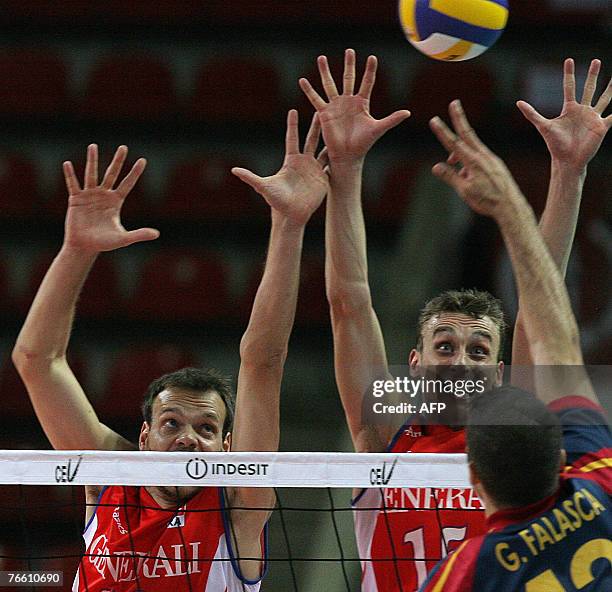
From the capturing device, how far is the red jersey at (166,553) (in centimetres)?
315

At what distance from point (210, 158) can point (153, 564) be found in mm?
3466

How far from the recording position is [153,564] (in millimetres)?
3182

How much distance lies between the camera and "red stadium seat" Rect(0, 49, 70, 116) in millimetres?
→ 6238

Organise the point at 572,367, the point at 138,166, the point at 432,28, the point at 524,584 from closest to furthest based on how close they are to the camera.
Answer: the point at 524,584
the point at 572,367
the point at 138,166
the point at 432,28

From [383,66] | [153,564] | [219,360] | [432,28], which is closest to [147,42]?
[383,66]

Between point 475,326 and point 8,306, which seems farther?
point 8,306

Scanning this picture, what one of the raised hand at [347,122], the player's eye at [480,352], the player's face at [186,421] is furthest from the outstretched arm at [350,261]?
the player's face at [186,421]

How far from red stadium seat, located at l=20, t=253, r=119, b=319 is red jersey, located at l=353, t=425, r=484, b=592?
3.19 m

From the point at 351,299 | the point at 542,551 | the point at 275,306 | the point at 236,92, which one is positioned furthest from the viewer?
the point at 236,92

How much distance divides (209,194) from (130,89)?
74cm

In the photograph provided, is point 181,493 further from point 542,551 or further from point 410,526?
point 542,551

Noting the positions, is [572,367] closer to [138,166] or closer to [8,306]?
[138,166]

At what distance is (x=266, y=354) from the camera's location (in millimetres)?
3195

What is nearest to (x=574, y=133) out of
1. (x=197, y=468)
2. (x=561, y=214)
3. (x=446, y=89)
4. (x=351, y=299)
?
(x=561, y=214)
